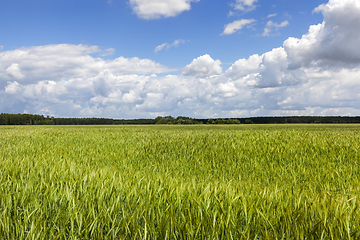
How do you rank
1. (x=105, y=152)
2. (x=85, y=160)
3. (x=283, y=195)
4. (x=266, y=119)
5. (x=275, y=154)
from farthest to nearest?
(x=266, y=119) < (x=105, y=152) < (x=275, y=154) < (x=85, y=160) < (x=283, y=195)

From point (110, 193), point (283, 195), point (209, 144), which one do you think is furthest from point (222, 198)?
point (209, 144)

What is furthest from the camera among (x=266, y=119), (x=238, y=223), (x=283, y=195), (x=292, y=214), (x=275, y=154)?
(x=266, y=119)

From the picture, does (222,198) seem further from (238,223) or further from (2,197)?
(2,197)

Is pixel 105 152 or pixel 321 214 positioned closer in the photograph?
pixel 321 214

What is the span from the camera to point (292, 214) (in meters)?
2.69

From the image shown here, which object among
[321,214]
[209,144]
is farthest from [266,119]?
[321,214]

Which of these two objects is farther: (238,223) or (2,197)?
(2,197)

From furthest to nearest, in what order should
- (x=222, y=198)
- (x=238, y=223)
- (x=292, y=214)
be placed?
(x=222, y=198), (x=292, y=214), (x=238, y=223)

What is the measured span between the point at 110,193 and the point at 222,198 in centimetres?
159

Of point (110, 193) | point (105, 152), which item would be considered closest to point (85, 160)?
point (105, 152)

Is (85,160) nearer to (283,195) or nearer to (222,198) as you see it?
(222,198)

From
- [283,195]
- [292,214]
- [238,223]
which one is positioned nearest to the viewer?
[238,223]

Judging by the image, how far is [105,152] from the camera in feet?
28.8

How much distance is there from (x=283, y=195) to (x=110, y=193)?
2604 mm
